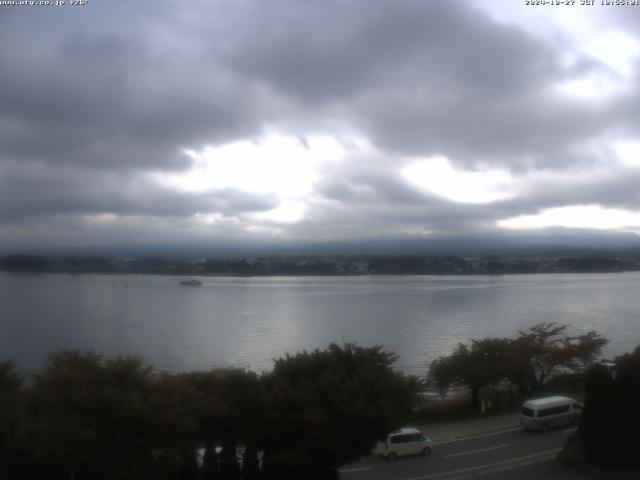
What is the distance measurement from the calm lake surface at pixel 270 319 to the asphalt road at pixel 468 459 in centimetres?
1017

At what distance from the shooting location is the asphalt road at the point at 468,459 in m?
10.4

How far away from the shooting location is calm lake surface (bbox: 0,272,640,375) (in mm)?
27781

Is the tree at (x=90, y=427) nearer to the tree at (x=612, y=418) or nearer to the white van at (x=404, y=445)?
the white van at (x=404, y=445)

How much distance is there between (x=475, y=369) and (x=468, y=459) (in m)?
5.22

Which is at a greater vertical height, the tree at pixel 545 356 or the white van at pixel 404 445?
the tree at pixel 545 356

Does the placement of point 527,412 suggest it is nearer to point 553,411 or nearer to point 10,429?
point 553,411

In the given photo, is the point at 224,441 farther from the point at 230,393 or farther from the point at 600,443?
the point at 600,443

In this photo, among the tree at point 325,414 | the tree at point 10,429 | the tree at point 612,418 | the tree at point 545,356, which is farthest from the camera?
the tree at point 545,356

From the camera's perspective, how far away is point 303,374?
958 centimetres

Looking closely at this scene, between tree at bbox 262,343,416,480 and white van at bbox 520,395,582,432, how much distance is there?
448 centimetres

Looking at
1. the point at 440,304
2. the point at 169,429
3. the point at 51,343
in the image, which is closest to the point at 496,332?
the point at 440,304

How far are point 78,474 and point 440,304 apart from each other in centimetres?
4159

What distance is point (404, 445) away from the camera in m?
11.5

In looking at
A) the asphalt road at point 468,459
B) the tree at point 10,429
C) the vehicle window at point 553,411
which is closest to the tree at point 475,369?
the vehicle window at point 553,411
